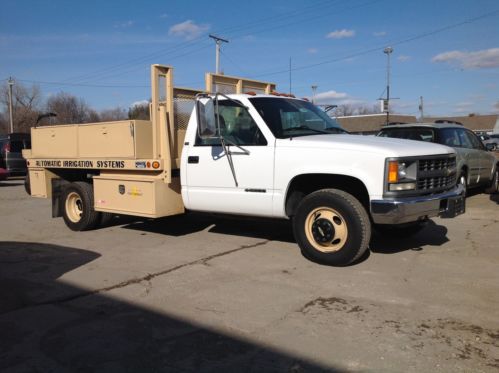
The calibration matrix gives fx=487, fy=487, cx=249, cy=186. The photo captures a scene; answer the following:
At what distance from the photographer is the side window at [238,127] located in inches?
250

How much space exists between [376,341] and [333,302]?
92 cm

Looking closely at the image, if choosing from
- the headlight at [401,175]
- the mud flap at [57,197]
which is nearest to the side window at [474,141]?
the headlight at [401,175]

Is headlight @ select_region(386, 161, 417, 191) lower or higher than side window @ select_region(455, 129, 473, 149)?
lower

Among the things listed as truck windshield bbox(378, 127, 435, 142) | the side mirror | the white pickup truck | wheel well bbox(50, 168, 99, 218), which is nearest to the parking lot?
the white pickup truck

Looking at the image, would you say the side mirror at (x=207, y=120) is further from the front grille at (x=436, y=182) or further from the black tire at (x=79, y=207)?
the black tire at (x=79, y=207)

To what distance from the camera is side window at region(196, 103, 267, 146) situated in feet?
20.8

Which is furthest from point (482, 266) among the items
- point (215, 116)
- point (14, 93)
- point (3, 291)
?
point (14, 93)

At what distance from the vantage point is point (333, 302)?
466cm

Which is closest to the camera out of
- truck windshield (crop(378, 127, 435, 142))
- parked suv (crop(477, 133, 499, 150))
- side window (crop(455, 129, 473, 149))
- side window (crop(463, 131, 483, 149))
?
truck windshield (crop(378, 127, 435, 142))

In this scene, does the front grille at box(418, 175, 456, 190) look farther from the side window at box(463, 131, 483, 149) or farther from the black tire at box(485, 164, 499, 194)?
the black tire at box(485, 164, 499, 194)

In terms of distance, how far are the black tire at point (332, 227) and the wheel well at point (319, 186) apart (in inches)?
8.4

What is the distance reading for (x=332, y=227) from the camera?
5801mm

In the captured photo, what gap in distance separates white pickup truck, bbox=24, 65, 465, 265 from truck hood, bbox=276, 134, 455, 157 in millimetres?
13

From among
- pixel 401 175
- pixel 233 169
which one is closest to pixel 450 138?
pixel 401 175
